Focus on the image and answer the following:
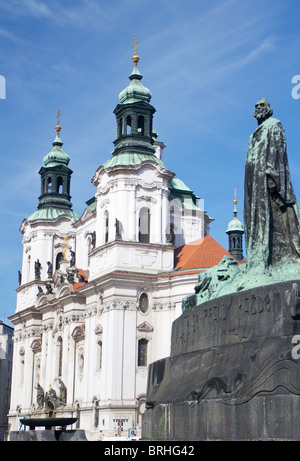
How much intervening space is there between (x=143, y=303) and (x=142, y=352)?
321 cm

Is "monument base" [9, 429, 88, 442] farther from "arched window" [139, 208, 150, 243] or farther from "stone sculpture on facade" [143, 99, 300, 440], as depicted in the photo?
"arched window" [139, 208, 150, 243]

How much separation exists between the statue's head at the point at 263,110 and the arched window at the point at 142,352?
33777 millimetres

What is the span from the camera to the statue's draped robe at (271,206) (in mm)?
12227

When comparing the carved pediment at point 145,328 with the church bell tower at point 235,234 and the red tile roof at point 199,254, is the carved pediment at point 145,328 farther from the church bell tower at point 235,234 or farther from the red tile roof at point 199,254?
the church bell tower at point 235,234

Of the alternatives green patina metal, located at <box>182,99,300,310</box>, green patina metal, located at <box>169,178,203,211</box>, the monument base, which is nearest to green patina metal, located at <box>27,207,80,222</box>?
green patina metal, located at <box>169,178,203,211</box>

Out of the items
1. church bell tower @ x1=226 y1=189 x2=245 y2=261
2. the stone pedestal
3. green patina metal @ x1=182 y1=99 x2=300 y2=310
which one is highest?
church bell tower @ x1=226 y1=189 x2=245 y2=261

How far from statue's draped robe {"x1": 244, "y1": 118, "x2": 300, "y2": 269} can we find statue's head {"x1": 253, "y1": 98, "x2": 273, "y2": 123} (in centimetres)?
34

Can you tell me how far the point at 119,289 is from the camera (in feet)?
150

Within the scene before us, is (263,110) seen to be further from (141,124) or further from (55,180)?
(55,180)

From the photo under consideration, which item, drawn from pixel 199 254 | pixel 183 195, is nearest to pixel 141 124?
pixel 183 195

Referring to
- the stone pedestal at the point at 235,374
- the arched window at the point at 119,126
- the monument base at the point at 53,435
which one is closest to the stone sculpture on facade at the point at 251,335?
the stone pedestal at the point at 235,374

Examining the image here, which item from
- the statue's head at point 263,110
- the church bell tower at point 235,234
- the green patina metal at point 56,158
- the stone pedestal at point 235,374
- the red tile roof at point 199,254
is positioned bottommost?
the stone pedestal at point 235,374

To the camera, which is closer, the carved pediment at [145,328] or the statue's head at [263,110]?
the statue's head at [263,110]

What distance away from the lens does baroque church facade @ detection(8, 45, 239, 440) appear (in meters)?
44.8
